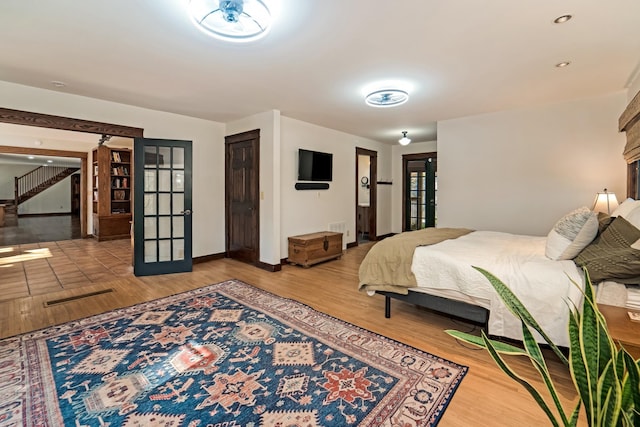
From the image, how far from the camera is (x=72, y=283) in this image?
4.09 metres

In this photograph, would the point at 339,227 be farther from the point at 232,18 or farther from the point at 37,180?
the point at 37,180

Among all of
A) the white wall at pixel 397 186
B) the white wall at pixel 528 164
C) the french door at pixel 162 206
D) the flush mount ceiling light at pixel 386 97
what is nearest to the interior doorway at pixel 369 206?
the white wall at pixel 397 186

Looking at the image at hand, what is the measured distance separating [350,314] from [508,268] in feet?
4.88

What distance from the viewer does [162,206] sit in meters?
4.73

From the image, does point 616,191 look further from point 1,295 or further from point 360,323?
point 1,295

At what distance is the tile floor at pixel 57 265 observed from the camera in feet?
13.1

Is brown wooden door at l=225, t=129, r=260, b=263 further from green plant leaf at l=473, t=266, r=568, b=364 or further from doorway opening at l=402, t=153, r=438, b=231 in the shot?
green plant leaf at l=473, t=266, r=568, b=364

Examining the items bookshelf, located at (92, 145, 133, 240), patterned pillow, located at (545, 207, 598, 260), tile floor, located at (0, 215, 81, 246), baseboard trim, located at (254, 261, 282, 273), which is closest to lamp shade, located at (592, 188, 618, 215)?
patterned pillow, located at (545, 207, 598, 260)

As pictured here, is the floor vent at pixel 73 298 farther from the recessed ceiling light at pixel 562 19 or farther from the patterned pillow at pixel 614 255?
the recessed ceiling light at pixel 562 19

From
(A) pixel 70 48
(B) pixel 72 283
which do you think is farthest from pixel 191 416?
(B) pixel 72 283

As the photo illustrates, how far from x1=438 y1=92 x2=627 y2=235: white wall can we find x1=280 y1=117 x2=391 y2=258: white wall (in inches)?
77.2

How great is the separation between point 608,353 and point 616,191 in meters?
4.30

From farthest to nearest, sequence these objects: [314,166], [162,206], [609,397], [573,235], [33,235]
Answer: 1. [33,235]
2. [314,166]
3. [162,206]
4. [573,235]
5. [609,397]

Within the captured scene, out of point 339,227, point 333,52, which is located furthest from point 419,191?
point 333,52
